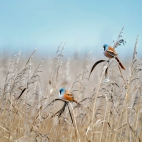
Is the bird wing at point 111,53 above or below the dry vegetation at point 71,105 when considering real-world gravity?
above

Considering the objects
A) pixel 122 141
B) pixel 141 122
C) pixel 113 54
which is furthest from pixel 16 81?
pixel 141 122

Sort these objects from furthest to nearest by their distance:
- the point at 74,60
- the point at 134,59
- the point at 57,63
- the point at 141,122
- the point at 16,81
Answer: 1. the point at 74,60
2. the point at 141,122
3. the point at 57,63
4. the point at 16,81
5. the point at 134,59

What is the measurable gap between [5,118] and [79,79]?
0.94 meters

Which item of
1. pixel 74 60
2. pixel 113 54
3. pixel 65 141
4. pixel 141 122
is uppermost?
pixel 74 60

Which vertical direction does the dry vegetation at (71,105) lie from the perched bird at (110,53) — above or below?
below

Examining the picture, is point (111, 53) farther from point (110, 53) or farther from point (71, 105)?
point (71, 105)

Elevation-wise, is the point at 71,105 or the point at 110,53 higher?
the point at 110,53

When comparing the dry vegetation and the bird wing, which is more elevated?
the bird wing

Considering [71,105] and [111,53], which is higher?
[111,53]

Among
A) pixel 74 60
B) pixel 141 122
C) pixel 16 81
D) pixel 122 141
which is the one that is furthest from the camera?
pixel 74 60

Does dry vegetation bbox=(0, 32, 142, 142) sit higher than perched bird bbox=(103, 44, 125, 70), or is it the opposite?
perched bird bbox=(103, 44, 125, 70)

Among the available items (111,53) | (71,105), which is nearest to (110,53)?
(111,53)

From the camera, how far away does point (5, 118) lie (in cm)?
340

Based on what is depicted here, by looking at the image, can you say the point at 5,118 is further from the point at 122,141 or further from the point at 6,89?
the point at 122,141
